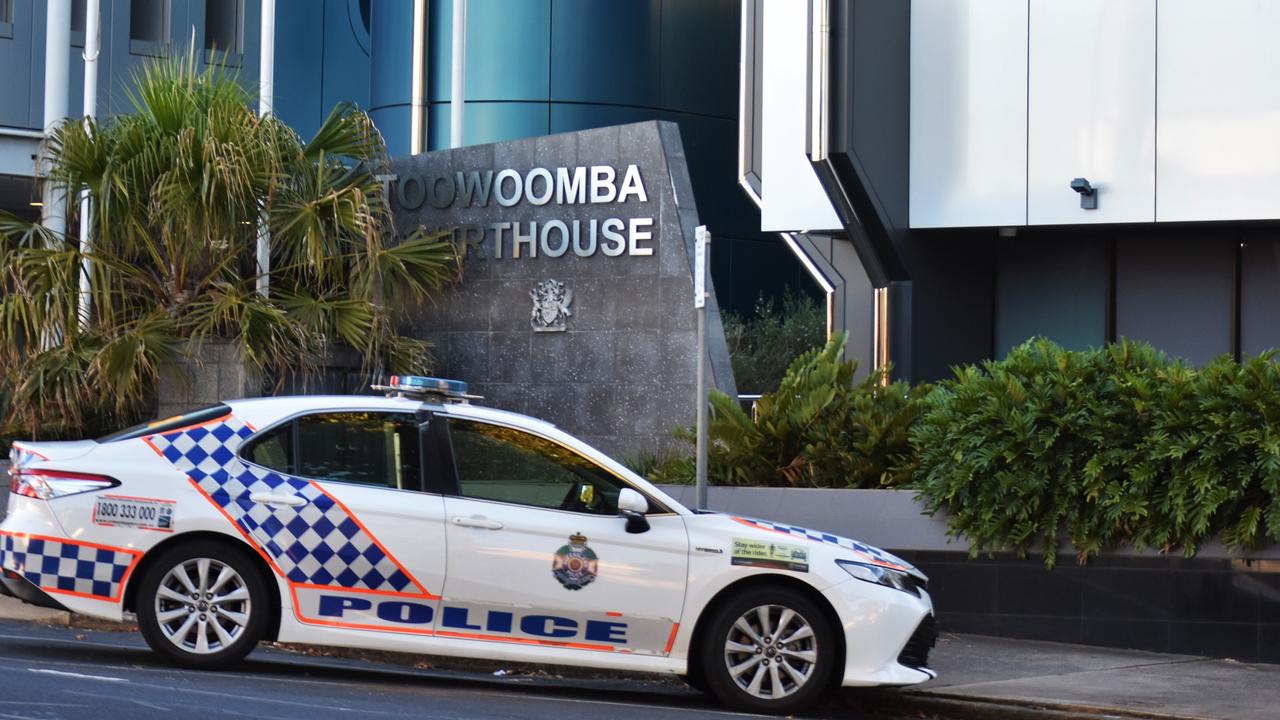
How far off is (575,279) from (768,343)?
532 centimetres

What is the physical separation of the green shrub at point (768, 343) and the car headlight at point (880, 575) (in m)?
9.73

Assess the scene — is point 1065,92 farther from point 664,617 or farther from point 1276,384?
point 664,617

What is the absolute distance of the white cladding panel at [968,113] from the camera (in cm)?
1688

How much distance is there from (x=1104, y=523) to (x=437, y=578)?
17.1ft

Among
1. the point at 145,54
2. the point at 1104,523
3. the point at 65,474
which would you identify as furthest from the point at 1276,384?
the point at 145,54

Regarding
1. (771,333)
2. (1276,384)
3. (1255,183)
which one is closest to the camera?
(1276,384)

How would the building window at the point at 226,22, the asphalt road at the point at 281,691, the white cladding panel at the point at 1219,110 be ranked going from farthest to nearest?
the building window at the point at 226,22 < the white cladding panel at the point at 1219,110 < the asphalt road at the point at 281,691

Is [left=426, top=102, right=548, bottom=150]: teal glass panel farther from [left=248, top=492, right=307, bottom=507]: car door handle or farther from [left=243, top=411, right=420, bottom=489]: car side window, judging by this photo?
[left=248, top=492, right=307, bottom=507]: car door handle

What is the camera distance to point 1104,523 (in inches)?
456

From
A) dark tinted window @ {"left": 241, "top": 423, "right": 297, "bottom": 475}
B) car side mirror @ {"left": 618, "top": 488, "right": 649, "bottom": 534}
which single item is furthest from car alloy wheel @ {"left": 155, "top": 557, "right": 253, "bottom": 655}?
car side mirror @ {"left": 618, "top": 488, "right": 649, "bottom": 534}

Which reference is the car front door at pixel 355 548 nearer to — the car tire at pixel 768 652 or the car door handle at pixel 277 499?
the car door handle at pixel 277 499

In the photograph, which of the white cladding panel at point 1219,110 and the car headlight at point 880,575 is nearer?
the car headlight at point 880,575

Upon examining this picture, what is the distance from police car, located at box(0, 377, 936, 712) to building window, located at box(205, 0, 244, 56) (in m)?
20.3

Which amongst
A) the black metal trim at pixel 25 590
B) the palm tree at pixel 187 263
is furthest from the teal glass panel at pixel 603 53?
the black metal trim at pixel 25 590
